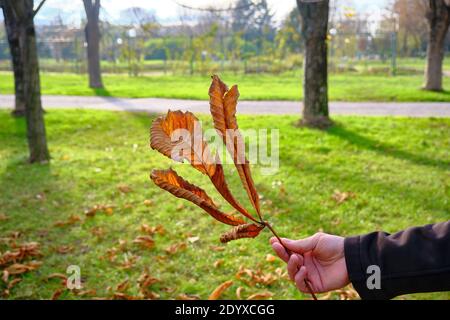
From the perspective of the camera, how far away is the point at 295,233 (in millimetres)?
4875

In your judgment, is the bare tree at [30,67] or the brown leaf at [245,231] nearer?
the brown leaf at [245,231]

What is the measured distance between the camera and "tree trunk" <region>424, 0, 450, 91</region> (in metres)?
12.9

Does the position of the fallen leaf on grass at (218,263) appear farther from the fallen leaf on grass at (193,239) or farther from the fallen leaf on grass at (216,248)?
the fallen leaf on grass at (193,239)

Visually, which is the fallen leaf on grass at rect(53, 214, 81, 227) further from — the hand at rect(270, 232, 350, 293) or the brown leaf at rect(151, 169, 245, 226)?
the brown leaf at rect(151, 169, 245, 226)

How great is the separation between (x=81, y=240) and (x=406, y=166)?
15.1 ft

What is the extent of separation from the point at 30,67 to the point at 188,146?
23.6 feet

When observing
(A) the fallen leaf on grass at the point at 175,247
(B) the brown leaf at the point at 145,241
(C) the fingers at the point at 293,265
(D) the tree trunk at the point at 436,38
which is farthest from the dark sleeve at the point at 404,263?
(D) the tree trunk at the point at 436,38

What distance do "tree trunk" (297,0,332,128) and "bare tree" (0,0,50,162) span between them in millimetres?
4623

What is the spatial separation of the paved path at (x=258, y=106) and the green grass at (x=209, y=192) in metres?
1.65

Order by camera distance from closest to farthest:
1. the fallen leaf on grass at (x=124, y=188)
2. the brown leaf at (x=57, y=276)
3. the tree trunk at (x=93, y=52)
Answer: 1. the brown leaf at (x=57, y=276)
2. the fallen leaf on grass at (x=124, y=188)
3. the tree trunk at (x=93, y=52)

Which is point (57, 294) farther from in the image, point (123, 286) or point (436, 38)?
point (436, 38)

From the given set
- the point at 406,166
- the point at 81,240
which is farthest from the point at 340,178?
the point at 81,240

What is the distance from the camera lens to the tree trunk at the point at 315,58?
9.08 m

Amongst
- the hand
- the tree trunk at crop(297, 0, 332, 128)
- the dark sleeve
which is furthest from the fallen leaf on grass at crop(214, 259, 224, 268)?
the tree trunk at crop(297, 0, 332, 128)
